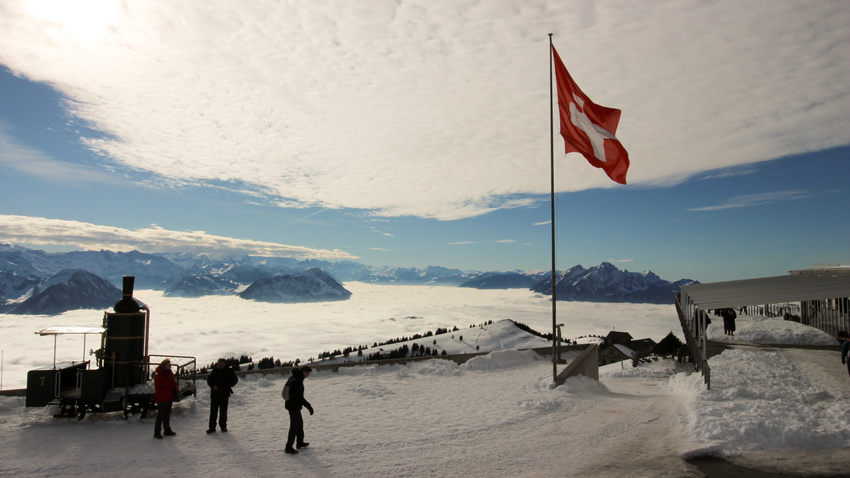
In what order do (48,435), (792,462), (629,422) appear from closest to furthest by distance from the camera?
(792,462), (48,435), (629,422)

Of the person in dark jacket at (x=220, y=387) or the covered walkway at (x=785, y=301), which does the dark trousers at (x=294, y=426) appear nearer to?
the person in dark jacket at (x=220, y=387)

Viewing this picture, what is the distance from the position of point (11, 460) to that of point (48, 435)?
1.65m

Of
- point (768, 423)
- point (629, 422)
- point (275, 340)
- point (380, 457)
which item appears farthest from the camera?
point (275, 340)

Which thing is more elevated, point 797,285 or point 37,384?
point 797,285

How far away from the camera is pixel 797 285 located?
65.7 ft

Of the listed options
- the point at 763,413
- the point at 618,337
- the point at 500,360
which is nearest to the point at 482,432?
the point at 763,413

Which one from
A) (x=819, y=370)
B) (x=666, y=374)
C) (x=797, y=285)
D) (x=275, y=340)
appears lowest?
(x=275, y=340)

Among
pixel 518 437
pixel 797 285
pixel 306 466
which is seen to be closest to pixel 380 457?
pixel 306 466

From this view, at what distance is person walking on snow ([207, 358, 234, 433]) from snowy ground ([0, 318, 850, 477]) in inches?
12.7

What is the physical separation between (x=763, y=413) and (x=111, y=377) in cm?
1594

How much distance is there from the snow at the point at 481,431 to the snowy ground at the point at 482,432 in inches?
1.5

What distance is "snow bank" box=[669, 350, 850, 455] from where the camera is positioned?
9.12 meters

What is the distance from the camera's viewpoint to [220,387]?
33.9 feet

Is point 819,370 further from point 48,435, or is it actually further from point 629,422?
point 48,435
